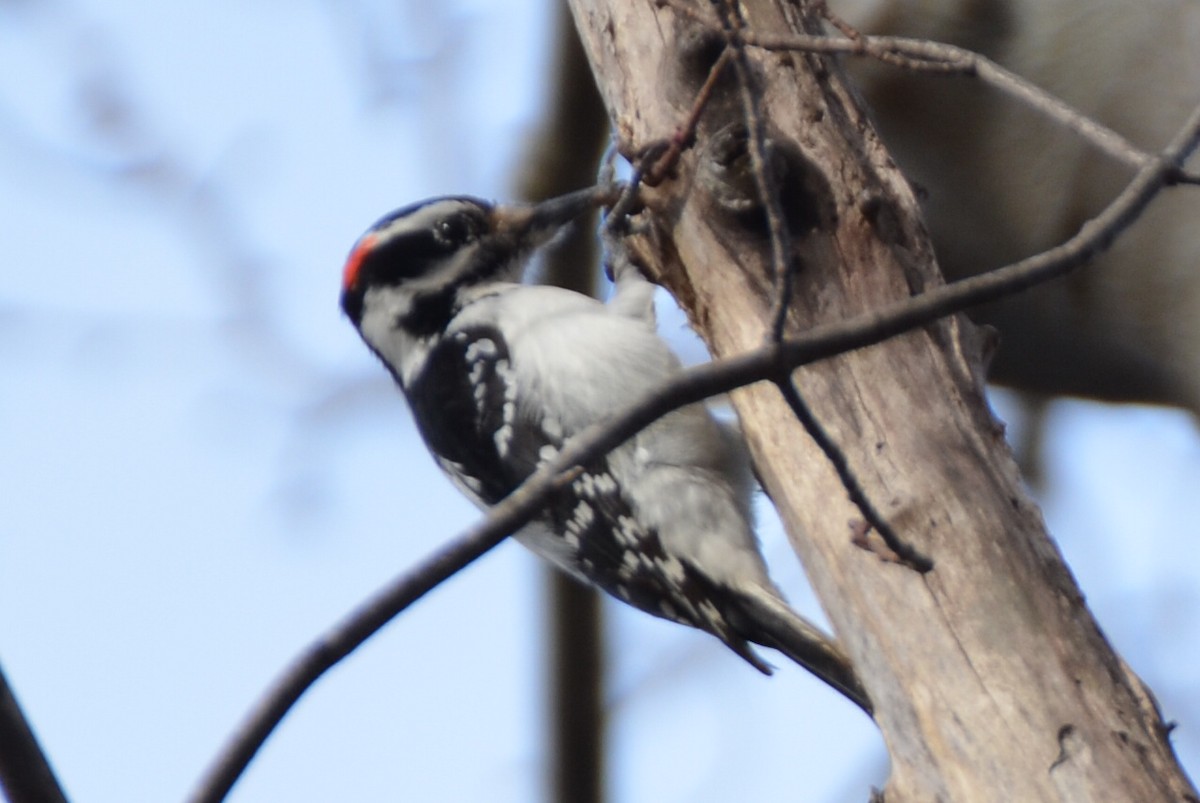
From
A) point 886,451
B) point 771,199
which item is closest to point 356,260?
point 886,451

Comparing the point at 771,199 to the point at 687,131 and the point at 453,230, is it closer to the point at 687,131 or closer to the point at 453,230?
the point at 687,131

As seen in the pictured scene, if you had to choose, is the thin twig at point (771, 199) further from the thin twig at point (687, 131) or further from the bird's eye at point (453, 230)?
the bird's eye at point (453, 230)

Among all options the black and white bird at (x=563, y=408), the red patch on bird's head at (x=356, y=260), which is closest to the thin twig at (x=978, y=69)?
the black and white bird at (x=563, y=408)

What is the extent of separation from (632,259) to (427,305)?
88 cm

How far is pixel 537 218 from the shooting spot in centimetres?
388

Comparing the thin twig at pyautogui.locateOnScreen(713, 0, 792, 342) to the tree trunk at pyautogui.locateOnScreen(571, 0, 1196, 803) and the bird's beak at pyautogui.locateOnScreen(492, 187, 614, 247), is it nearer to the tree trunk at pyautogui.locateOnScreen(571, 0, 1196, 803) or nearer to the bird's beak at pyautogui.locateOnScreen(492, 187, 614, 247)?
the tree trunk at pyautogui.locateOnScreen(571, 0, 1196, 803)

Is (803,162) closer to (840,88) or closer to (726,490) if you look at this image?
(840,88)

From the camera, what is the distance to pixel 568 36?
4.16m

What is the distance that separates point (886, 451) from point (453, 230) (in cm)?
186

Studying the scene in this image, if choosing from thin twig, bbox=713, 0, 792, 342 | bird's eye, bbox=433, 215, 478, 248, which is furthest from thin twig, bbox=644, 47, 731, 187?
bird's eye, bbox=433, 215, 478, 248

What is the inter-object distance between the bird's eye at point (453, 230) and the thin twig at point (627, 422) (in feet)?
8.01

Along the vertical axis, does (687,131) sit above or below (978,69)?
below

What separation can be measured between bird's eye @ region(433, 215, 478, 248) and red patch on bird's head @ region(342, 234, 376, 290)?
21cm

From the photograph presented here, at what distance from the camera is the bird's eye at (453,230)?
152 inches
